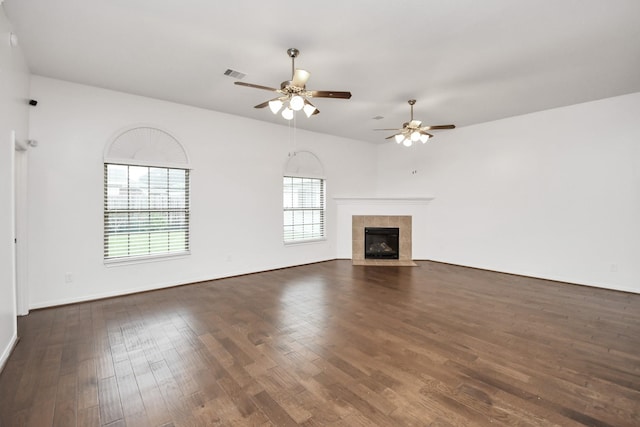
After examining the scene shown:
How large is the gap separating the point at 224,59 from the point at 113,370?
10.9 ft

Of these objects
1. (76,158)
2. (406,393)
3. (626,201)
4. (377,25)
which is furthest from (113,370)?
(626,201)

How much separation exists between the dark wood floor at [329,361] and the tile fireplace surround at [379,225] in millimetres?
2731

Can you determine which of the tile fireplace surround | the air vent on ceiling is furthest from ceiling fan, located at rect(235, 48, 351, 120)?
the tile fireplace surround

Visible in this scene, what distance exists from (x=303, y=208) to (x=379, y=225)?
1975mm

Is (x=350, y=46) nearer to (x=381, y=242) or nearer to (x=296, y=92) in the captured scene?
(x=296, y=92)

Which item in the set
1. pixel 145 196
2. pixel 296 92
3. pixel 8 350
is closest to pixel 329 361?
pixel 296 92

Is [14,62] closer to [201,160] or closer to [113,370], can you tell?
[201,160]

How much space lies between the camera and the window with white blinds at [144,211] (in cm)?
426

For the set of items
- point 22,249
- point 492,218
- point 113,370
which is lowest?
point 113,370

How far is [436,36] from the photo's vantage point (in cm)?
285

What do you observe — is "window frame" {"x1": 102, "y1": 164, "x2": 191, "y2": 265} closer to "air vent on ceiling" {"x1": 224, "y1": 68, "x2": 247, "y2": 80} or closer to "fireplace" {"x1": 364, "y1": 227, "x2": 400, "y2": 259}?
"air vent on ceiling" {"x1": 224, "y1": 68, "x2": 247, "y2": 80}

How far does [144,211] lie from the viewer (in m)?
4.50

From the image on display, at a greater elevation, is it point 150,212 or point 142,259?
point 150,212

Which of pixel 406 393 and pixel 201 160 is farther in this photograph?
pixel 201 160
